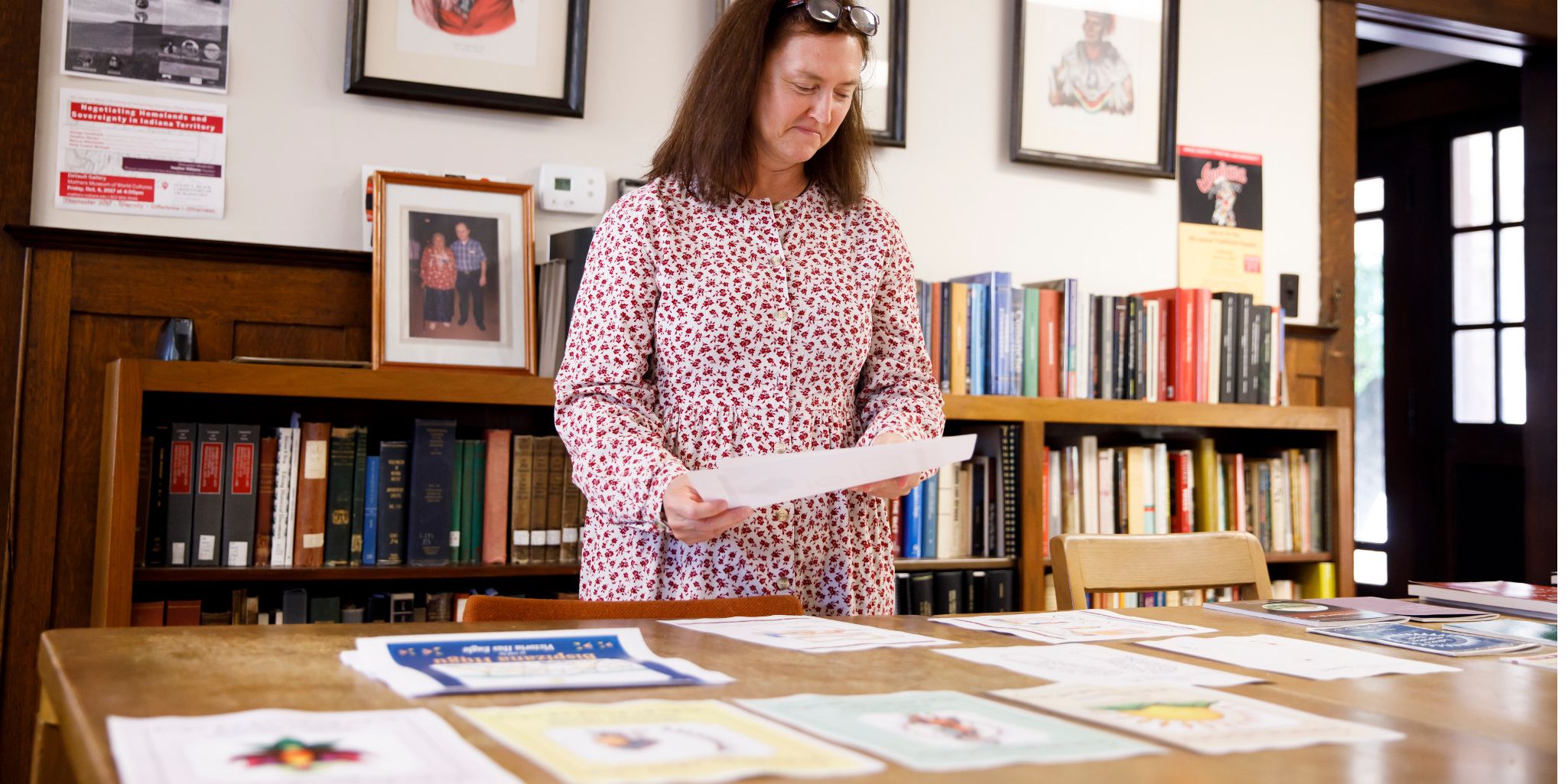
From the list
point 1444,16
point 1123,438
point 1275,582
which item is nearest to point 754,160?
point 1123,438

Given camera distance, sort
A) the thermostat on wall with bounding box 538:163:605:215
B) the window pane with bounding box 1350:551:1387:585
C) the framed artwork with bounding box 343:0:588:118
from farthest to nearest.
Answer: the window pane with bounding box 1350:551:1387:585, the thermostat on wall with bounding box 538:163:605:215, the framed artwork with bounding box 343:0:588:118

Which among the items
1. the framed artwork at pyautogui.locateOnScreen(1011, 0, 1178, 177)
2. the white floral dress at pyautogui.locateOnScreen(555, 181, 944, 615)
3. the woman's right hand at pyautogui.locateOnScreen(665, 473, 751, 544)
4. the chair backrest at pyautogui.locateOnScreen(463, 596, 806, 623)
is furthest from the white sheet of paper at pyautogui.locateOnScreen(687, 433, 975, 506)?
the framed artwork at pyautogui.locateOnScreen(1011, 0, 1178, 177)

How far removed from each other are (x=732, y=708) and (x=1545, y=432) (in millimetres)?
4030

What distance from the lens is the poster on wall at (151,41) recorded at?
2410mm

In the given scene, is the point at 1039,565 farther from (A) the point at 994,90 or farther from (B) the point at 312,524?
(B) the point at 312,524

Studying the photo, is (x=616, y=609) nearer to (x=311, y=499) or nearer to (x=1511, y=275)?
(x=311, y=499)

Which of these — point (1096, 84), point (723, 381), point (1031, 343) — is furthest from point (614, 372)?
point (1096, 84)

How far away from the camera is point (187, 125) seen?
8.11ft

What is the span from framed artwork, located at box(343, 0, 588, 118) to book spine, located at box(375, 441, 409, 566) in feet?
2.37

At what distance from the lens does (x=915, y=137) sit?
314cm

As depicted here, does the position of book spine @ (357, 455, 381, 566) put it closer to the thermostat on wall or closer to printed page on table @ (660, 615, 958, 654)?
the thermostat on wall

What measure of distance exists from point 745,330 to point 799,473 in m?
0.39

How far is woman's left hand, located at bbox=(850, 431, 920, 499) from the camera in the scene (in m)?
1.54

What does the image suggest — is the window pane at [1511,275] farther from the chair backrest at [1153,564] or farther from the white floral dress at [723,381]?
the white floral dress at [723,381]
